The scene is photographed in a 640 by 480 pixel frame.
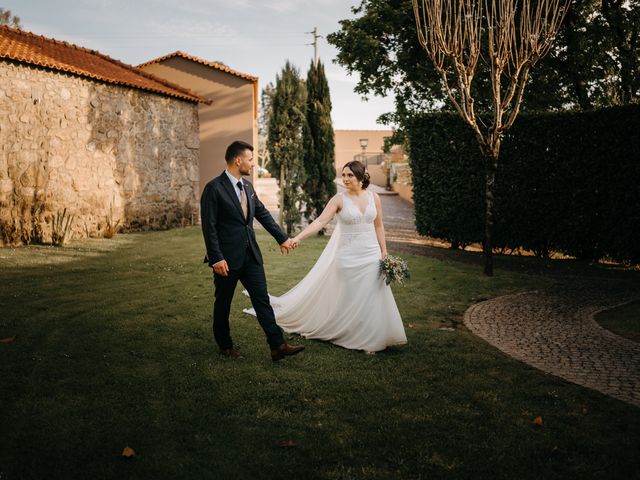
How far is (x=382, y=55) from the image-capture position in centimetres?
1677

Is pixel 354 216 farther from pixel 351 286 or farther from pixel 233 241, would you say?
pixel 233 241

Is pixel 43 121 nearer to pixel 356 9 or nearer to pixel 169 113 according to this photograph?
pixel 169 113

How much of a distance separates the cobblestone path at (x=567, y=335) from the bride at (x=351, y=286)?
A: 1.49 meters

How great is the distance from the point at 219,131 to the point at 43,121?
37.1 ft

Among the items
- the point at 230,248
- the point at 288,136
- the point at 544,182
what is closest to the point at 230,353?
the point at 230,248

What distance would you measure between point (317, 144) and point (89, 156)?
6.96 metres

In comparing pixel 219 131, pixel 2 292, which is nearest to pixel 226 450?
pixel 2 292

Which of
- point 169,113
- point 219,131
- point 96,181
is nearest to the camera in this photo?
point 96,181

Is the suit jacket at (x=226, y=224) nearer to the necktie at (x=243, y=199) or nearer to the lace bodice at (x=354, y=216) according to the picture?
the necktie at (x=243, y=199)

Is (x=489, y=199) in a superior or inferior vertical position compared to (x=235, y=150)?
inferior

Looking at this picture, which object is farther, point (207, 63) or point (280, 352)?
point (207, 63)

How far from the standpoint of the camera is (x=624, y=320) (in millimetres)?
6676

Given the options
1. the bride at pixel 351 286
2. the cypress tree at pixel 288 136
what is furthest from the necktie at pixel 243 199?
the cypress tree at pixel 288 136

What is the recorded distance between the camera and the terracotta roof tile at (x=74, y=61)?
13.4 metres
